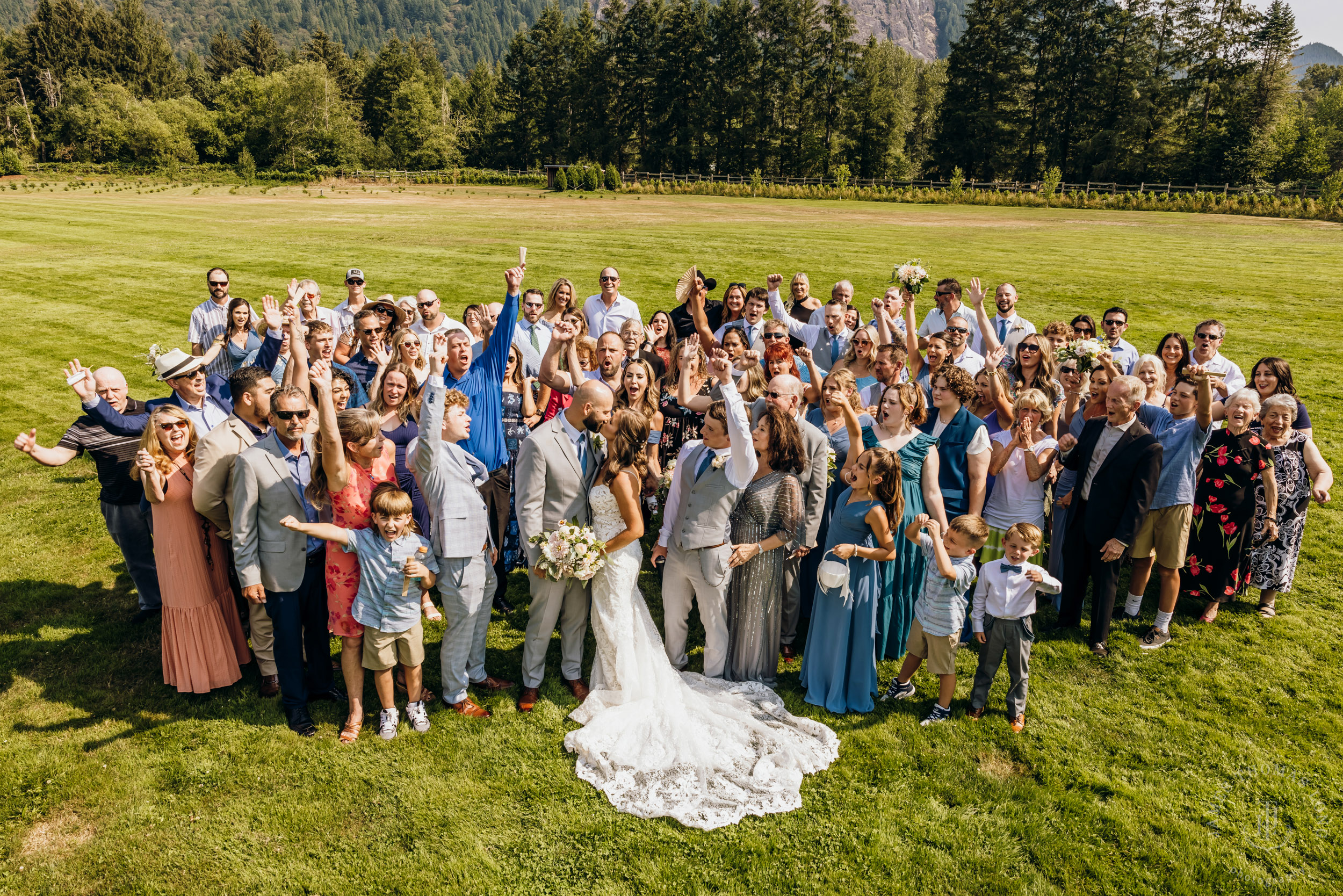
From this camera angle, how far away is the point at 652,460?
801 centimetres

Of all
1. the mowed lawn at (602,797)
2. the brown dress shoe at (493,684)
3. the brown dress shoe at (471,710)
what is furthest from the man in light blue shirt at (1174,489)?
the brown dress shoe at (471,710)

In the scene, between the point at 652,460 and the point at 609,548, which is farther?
the point at 652,460

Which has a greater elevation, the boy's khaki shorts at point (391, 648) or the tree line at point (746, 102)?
the tree line at point (746, 102)

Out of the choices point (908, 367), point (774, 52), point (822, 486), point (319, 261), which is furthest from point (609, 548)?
point (774, 52)

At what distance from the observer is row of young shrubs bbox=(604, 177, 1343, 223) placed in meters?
42.6

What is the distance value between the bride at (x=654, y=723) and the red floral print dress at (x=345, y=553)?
1564 millimetres

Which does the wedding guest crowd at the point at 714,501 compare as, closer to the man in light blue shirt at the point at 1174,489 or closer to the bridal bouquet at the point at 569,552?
the man in light blue shirt at the point at 1174,489

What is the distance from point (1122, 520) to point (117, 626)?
8.98 meters

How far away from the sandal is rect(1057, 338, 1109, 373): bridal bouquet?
7.20m

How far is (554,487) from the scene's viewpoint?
18.3 ft

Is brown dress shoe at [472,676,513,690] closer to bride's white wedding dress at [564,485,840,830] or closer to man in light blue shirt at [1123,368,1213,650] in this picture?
bride's white wedding dress at [564,485,840,830]

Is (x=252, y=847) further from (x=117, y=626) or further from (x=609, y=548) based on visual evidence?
(x=117, y=626)

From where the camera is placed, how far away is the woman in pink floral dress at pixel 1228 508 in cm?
707

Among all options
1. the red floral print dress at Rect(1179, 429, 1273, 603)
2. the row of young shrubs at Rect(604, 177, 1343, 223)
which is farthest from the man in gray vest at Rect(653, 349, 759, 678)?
the row of young shrubs at Rect(604, 177, 1343, 223)
